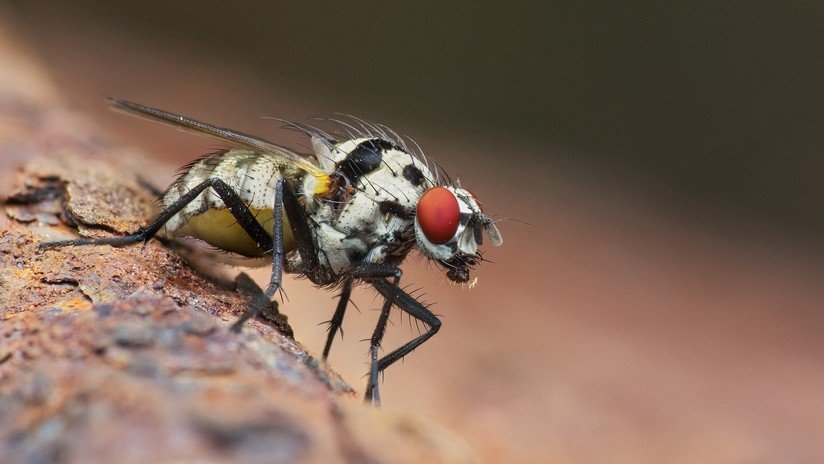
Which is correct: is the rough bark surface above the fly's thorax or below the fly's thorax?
below

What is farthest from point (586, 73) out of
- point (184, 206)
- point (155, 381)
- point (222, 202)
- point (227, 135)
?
point (155, 381)

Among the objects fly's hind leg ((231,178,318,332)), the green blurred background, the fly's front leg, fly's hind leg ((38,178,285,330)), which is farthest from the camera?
the green blurred background

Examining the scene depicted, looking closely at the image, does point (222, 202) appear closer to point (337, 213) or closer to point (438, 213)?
point (337, 213)

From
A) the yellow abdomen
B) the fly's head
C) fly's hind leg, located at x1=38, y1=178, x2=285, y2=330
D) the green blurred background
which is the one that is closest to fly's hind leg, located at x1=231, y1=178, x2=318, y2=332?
fly's hind leg, located at x1=38, y1=178, x2=285, y2=330

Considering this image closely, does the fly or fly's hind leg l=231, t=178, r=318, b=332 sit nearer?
fly's hind leg l=231, t=178, r=318, b=332

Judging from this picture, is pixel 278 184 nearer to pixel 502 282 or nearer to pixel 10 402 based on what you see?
pixel 10 402

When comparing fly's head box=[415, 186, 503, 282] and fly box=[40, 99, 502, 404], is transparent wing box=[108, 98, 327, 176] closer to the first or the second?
fly box=[40, 99, 502, 404]

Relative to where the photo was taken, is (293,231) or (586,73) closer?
(293,231)

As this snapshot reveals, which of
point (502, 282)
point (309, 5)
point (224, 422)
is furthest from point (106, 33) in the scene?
point (224, 422)

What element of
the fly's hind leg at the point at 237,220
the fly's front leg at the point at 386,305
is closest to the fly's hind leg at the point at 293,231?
the fly's hind leg at the point at 237,220
